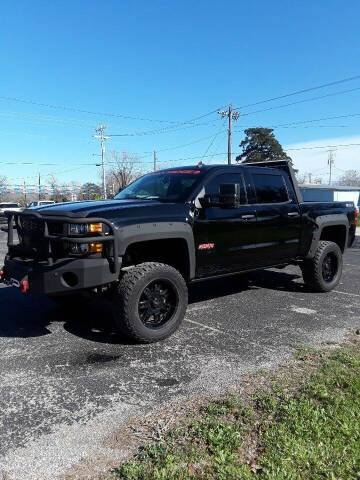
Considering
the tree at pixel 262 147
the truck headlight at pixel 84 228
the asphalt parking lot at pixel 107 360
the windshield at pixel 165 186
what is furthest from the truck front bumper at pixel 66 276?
Answer: the tree at pixel 262 147

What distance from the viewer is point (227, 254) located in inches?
186

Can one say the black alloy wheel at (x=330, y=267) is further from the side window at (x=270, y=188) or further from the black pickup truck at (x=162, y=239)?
the side window at (x=270, y=188)

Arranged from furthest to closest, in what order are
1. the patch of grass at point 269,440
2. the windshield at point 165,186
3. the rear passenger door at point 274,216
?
the rear passenger door at point 274,216 → the windshield at point 165,186 → the patch of grass at point 269,440

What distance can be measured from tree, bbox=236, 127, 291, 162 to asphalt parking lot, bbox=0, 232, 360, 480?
5571cm

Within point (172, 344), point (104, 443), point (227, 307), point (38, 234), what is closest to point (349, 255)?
point (227, 307)

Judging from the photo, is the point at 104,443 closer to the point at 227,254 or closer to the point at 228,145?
the point at 227,254

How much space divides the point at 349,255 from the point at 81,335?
348 inches

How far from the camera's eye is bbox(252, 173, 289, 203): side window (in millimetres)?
5234

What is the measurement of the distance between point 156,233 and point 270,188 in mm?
2234

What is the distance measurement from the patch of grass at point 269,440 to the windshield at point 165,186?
2.44 meters

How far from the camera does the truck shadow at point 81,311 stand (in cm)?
432

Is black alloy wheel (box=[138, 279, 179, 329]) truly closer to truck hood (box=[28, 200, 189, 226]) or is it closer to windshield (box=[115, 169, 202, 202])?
truck hood (box=[28, 200, 189, 226])

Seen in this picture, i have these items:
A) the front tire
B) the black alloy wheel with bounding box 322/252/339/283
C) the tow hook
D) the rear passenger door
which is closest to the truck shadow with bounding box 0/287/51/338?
the tow hook

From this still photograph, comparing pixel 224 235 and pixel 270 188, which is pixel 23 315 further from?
Answer: pixel 270 188
